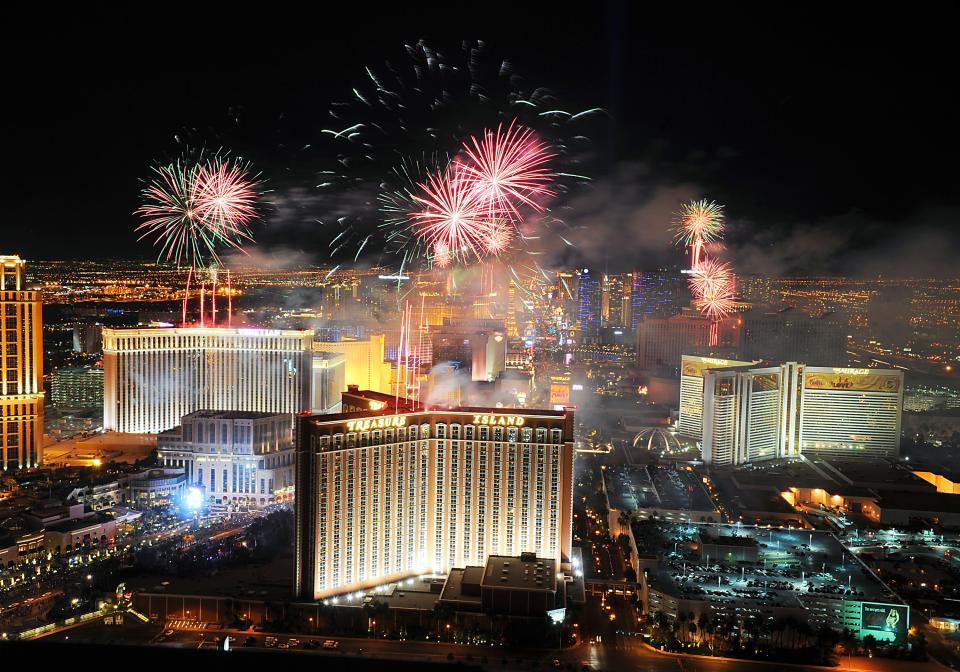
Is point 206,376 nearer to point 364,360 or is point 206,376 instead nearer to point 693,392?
point 364,360

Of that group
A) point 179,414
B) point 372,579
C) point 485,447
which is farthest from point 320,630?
point 179,414

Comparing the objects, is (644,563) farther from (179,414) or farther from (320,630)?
(179,414)

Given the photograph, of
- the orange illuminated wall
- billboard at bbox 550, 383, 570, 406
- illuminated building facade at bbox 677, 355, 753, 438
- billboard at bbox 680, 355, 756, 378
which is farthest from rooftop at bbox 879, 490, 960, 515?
billboard at bbox 550, 383, 570, 406

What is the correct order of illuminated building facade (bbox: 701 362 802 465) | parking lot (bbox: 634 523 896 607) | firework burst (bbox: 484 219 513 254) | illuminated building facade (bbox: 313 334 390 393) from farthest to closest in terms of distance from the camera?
illuminated building facade (bbox: 313 334 390 393) < illuminated building facade (bbox: 701 362 802 465) < firework burst (bbox: 484 219 513 254) < parking lot (bbox: 634 523 896 607)

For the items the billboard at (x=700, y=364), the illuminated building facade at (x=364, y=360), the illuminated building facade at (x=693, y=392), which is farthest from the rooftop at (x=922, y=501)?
the illuminated building facade at (x=364, y=360)

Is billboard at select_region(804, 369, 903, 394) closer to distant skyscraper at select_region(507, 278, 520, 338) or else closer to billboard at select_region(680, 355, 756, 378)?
billboard at select_region(680, 355, 756, 378)

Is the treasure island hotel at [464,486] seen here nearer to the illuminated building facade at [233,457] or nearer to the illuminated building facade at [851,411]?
the illuminated building facade at [233,457]
